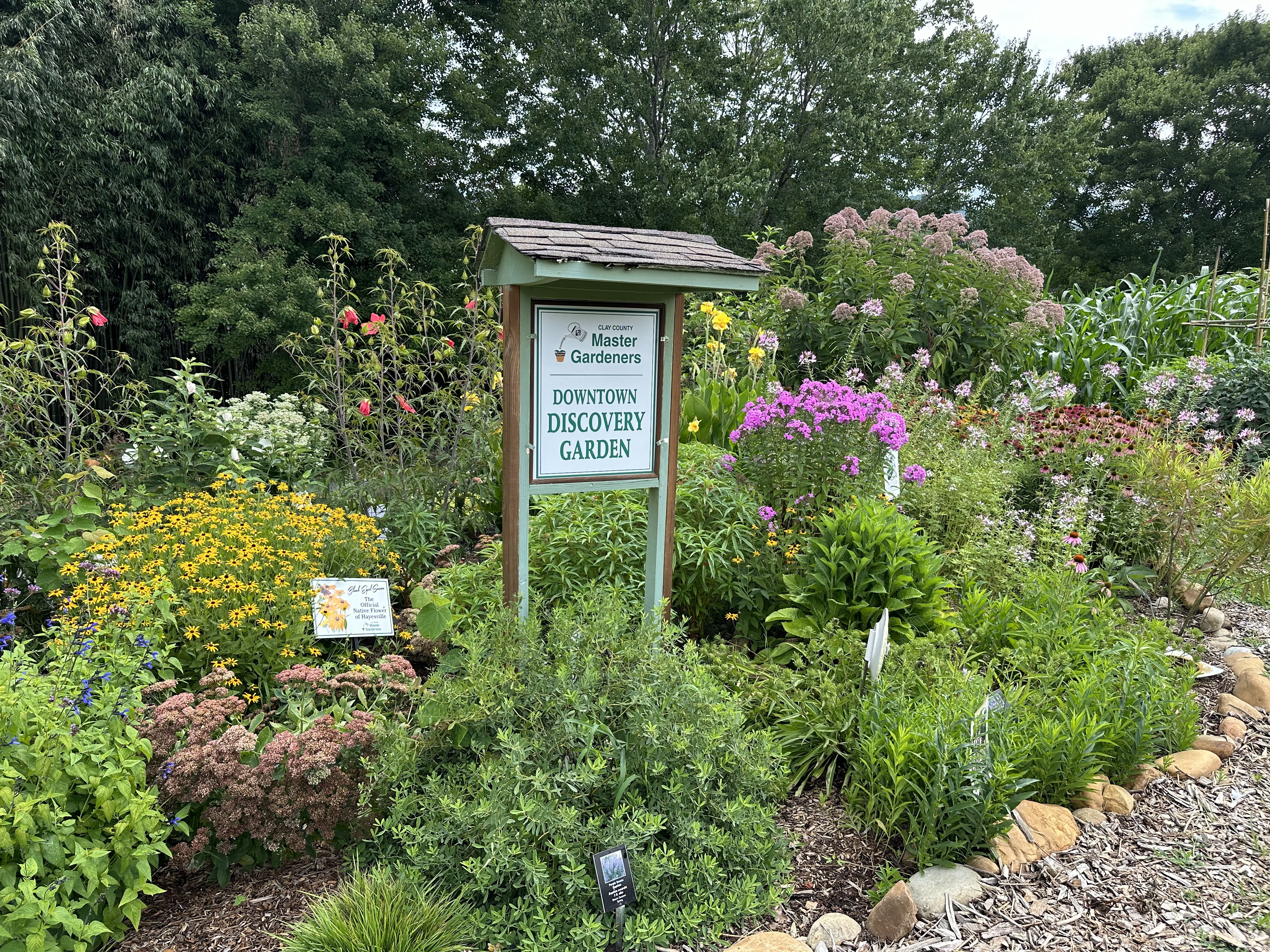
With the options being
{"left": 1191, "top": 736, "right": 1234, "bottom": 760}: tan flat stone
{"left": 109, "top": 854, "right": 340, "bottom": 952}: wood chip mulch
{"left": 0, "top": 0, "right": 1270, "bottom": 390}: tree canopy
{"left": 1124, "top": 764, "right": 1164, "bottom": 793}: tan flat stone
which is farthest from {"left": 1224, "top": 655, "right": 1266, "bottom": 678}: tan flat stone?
{"left": 0, "top": 0, "right": 1270, "bottom": 390}: tree canopy

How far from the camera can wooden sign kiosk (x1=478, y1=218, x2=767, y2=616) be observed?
111 inches

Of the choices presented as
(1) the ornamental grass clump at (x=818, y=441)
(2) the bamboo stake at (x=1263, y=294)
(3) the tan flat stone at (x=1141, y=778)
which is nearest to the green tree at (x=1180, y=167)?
(2) the bamboo stake at (x=1263, y=294)

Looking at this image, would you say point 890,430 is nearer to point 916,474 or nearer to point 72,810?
point 916,474

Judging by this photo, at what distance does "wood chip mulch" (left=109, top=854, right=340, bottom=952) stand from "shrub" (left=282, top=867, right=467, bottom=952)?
0.42 feet

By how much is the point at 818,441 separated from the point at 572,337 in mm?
1437

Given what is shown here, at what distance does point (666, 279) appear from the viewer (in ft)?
9.30

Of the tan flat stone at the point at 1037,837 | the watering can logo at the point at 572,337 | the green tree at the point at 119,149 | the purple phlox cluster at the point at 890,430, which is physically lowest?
the tan flat stone at the point at 1037,837

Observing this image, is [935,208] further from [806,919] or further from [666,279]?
[806,919]

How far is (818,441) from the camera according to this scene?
373 cm

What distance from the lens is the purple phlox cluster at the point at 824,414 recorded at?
3.67m

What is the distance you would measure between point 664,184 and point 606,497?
11352 mm

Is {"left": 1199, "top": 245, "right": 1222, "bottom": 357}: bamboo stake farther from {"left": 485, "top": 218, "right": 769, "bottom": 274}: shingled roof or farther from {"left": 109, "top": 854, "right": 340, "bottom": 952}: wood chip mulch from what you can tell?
{"left": 109, "top": 854, "right": 340, "bottom": 952}: wood chip mulch

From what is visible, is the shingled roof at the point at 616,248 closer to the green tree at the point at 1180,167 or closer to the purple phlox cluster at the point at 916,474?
the purple phlox cluster at the point at 916,474

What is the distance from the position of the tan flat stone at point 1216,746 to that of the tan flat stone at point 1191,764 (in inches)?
1.6
